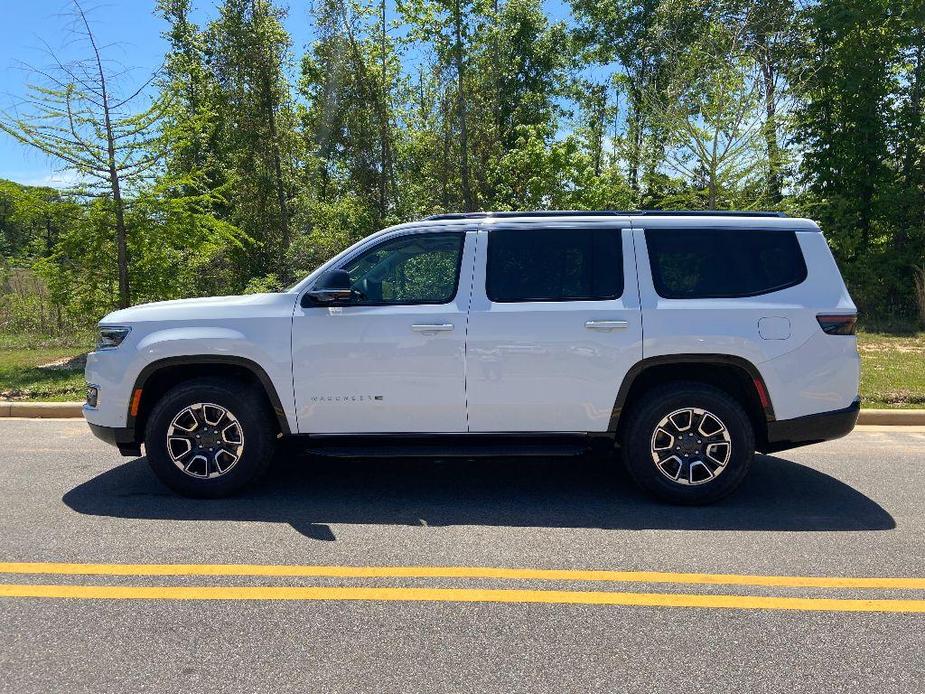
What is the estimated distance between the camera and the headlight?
5.28 meters

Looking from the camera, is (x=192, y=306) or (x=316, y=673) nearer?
Result: (x=316, y=673)

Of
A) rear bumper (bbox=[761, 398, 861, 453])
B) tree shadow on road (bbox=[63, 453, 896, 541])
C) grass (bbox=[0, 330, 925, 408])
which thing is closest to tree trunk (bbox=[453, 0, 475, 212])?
grass (bbox=[0, 330, 925, 408])

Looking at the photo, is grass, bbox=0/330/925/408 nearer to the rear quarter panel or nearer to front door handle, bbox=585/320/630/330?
the rear quarter panel

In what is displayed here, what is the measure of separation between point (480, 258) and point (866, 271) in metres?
19.8

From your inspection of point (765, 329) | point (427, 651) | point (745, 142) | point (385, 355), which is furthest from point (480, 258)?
point (745, 142)

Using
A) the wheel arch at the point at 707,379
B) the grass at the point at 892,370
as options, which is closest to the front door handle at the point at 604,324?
the wheel arch at the point at 707,379

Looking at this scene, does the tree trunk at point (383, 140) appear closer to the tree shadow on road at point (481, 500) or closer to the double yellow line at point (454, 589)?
the tree shadow on road at point (481, 500)

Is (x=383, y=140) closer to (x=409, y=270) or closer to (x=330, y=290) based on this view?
(x=409, y=270)

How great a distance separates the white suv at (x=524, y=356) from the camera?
200 inches

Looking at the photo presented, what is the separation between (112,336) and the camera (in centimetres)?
531

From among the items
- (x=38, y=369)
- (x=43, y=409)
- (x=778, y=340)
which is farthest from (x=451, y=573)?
(x=38, y=369)

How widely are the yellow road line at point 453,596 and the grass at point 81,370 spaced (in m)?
5.69

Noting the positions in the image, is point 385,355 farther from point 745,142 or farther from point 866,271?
point 866,271

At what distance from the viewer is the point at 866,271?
2141 centimetres
